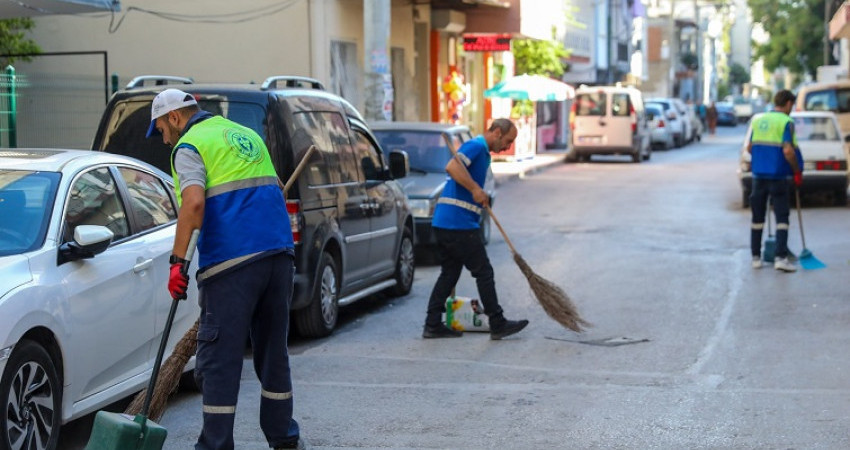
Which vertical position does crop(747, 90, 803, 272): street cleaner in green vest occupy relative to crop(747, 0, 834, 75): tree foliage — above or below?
below

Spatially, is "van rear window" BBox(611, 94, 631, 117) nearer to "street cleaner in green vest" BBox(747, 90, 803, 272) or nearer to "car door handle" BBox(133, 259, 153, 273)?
"street cleaner in green vest" BBox(747, 90, 803, 272)

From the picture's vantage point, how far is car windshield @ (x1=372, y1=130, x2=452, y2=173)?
15781 mm

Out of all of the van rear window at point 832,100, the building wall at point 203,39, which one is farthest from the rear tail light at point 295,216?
the van rear window at point 832,100

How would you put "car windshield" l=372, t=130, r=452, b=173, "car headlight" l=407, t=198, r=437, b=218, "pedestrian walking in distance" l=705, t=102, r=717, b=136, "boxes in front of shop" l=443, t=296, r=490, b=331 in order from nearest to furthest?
"boxes in front of shop" l=443, t=296, r=490, b=331 < "car headlight" l=407, t=198, r=437, b=218 < "car windshield" l=372, t=130, r=452, b=173 < "pedestrian walking in distance" l=705, t=102, r=717, b=136

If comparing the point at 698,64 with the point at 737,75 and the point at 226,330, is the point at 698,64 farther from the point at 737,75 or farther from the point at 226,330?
the point at 226,330

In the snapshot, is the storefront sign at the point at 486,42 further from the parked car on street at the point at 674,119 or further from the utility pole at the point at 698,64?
the utility pole at the point at 698,64

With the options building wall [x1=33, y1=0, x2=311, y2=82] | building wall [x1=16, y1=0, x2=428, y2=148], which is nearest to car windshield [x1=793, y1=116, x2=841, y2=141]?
building wall [x1=16, y1=0, x2=428, y2=148]

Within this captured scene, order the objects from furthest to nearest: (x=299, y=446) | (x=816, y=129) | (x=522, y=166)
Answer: (x=522, y=166) → (x=816, y=129) → (x=299, y=446)

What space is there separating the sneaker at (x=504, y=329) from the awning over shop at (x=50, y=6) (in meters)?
6.78

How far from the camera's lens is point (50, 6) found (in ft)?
48.5

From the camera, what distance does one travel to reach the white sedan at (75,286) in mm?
5910

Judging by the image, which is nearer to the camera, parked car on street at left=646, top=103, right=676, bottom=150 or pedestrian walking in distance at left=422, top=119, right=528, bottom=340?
pedestrian walking in distance at left=422, top=119, right=528, bottom=340

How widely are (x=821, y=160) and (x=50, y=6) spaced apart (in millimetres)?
12277

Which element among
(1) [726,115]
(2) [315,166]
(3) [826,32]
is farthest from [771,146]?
(1) [726,115]
